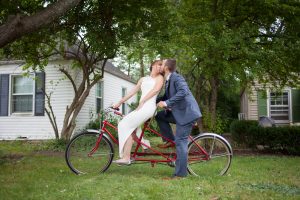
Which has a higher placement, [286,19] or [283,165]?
[286,19]

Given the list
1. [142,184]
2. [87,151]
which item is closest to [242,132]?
[87,151]

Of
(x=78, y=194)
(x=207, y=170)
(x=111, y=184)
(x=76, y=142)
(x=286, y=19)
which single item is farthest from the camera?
(x=286, y=19)

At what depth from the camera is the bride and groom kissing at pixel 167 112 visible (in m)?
5.47

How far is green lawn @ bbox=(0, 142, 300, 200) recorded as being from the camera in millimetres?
4488

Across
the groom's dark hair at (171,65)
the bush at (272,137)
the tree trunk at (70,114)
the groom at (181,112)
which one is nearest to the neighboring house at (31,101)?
the tree trunk at (70,114)

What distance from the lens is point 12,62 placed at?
575 inches

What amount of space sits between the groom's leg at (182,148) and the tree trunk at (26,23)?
2578mm

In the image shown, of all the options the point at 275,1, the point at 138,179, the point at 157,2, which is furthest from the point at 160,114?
the point at 275,1

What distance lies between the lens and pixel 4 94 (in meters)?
14.5

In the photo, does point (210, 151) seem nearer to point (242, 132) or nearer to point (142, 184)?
point (142, 184)

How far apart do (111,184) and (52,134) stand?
971 cm

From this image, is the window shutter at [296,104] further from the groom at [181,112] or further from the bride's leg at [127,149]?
the bride's leg at [127,149]

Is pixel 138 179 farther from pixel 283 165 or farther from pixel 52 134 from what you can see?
pixel 52 134

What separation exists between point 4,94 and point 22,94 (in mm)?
751
